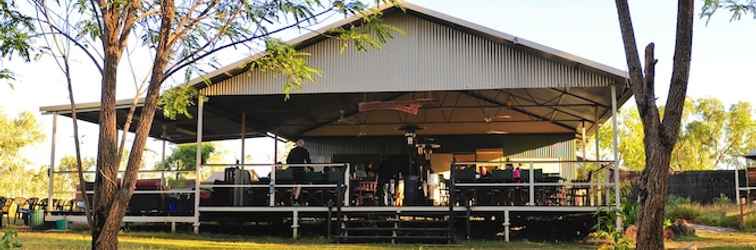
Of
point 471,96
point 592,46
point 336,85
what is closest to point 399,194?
point 471,96

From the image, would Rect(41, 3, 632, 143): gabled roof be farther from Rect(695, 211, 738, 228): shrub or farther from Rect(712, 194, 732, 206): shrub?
Rect(712, 194, 732, 206): shrub

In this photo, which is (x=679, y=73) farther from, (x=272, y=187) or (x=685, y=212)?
(x=685, y=212)

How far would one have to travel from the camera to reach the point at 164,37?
22.2 feet

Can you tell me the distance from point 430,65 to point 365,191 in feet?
9.01

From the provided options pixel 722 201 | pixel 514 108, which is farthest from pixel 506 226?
pixel 722 201

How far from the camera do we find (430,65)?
13.5 meters

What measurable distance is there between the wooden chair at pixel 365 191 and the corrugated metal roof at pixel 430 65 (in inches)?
75.5

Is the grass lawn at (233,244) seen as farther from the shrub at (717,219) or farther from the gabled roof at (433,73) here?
the shrub at (717,219)

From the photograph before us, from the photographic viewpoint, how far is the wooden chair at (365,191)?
14.3m

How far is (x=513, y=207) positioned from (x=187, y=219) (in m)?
5.90

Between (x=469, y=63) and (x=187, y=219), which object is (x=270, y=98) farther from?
(x=469, y=63)

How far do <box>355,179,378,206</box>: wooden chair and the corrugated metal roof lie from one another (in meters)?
1.92

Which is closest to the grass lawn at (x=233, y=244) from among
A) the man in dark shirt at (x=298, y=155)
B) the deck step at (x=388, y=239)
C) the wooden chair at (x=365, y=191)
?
the deck step at (x=388, y=239)

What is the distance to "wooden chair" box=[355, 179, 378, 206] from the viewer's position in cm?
1431
